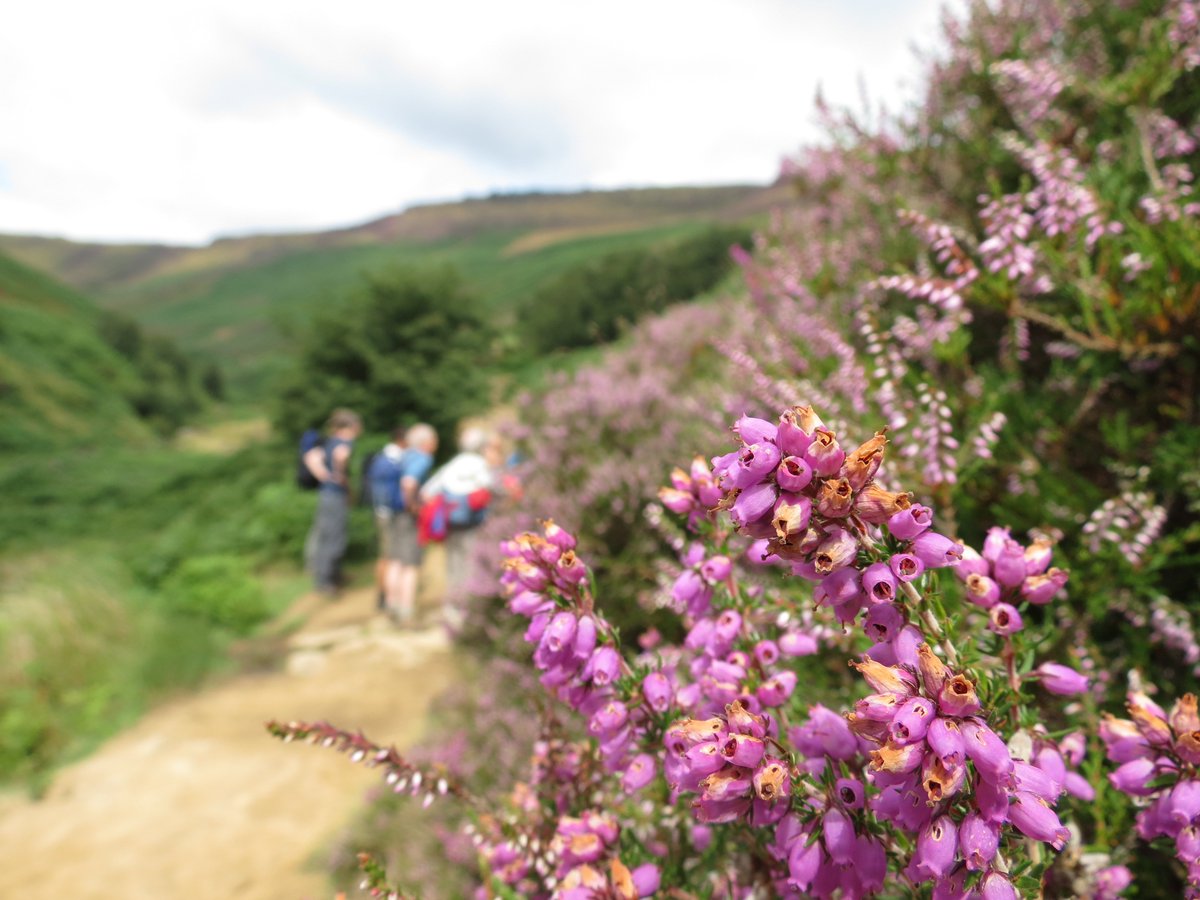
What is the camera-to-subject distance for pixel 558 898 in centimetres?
108

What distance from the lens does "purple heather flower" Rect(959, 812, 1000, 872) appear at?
71 cm

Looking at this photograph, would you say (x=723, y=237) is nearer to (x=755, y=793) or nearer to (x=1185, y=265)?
(x=1185, y=265)

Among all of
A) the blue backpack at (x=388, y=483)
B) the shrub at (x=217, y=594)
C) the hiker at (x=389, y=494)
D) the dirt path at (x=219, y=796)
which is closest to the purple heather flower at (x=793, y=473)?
the dirt path at (x=219, y=796)

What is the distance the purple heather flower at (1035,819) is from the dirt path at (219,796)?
181 inches

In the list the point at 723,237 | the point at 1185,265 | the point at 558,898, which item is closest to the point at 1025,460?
the point at 1185,265

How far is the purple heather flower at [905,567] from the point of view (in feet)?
2.45

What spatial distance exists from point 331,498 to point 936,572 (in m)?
9.30

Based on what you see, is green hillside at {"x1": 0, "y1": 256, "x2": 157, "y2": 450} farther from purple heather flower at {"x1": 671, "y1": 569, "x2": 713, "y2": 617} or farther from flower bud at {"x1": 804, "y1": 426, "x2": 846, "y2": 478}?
flower bud at {"x1": 804, "y1": 426, "x2": 846, "y2": 478}

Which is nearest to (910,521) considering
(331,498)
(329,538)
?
(331,498)

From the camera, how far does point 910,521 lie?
0.76m

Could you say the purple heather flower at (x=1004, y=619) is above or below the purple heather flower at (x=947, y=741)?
below

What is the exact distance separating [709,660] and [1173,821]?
2.17 feet

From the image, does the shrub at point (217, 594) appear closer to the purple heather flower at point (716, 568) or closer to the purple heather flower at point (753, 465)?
the purple heather flower at point (716, 568)

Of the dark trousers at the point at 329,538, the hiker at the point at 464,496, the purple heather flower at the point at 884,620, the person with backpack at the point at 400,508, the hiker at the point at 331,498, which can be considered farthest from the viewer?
the dark trousers at the point at 329,538
